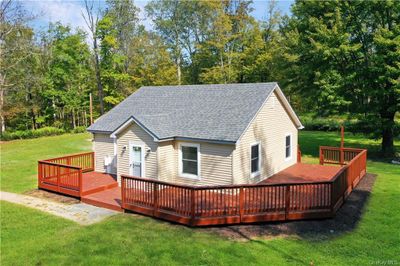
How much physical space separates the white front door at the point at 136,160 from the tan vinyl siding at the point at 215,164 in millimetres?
2123

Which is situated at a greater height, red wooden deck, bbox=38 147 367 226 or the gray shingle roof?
the gray shingle roof

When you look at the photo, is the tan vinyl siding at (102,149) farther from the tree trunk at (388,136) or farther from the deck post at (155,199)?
the tree trunk at (388,136)

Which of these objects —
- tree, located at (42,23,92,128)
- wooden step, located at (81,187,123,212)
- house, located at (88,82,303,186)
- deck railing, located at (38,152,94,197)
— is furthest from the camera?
tree, located at (42,23,92,128)

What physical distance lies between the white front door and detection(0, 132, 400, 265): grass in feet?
9.39

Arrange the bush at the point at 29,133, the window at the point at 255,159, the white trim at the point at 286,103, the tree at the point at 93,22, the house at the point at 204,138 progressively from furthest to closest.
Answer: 1. the tree at the point at 93,22
2. the bush at the point at 29,133
3. the white trim at the point at 286,103
4. the window at the point at 255,159
5. the house at the point at 204,138

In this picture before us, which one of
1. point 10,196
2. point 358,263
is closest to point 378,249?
point 358,263

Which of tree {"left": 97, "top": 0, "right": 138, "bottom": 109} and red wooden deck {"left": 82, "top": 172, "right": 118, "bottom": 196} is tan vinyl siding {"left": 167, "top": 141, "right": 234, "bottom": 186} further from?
tree {"left": 97, "top": 0, "right": 138, "bottom": 109}

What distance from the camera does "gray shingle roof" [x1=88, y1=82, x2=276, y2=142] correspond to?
12609 mm

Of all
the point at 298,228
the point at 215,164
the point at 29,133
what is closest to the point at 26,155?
the point at 29,133

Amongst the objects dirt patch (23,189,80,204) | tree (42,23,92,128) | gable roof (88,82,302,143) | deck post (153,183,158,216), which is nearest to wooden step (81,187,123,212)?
dirt patch (23,189,80,204)

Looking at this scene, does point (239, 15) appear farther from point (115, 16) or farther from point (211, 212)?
point (211, 212)

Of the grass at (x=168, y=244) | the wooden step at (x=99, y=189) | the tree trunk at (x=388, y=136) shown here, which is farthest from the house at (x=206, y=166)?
the tree trunk at (x=388, y=136)

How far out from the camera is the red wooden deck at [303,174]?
14320mm

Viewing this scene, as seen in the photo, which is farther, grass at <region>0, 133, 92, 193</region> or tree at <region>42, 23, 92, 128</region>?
tree at <region>42, 23, 92, 128</region>
